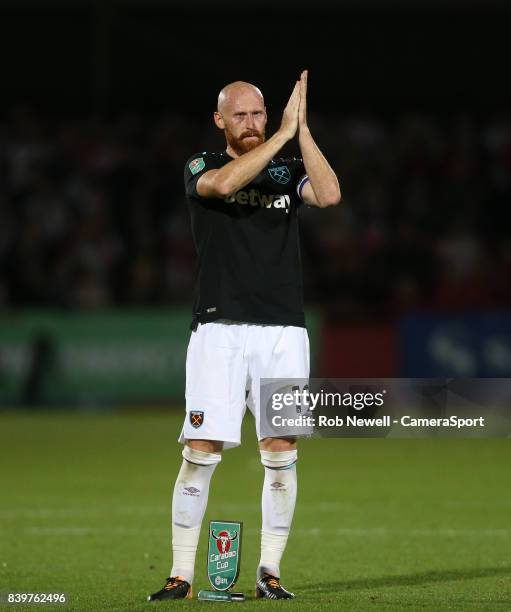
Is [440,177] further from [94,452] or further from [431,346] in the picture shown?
[94,452]

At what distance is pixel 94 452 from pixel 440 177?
9.44 m

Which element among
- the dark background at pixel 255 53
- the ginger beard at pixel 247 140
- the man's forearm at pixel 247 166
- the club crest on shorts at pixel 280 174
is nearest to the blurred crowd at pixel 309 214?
the dark background at pixel 255 53

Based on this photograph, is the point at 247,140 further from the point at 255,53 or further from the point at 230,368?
the point at 255,53

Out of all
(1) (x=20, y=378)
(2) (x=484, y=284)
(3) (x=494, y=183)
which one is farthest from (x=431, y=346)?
(1) (x=20, y=378)

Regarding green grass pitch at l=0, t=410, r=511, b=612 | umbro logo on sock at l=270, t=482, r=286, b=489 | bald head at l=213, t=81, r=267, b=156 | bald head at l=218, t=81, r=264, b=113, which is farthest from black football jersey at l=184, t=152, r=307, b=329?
green grass pitch at l=0, t=410, r=511, b=612

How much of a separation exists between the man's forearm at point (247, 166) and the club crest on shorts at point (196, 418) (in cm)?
108

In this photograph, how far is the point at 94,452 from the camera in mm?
13820

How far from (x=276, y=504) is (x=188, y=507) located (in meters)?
0.44

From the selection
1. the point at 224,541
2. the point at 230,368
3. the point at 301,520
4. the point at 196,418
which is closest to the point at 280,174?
the point at 230,368

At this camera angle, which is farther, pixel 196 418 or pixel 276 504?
pixel 276 504

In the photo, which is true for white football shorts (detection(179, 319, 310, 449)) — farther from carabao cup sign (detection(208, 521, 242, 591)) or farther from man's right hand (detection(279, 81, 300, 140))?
man's right hand (detection(279, 81, 300, 140))

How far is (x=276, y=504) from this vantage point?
6.47 metres

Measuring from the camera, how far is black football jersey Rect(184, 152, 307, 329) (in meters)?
6.41

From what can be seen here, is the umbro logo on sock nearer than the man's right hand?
No
